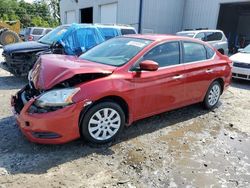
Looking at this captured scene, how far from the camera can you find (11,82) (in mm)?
7910

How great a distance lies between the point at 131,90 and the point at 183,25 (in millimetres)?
15893

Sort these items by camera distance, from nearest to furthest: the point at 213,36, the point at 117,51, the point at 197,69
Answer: the point at 117,51, the point at 197,69, the point at 213,36

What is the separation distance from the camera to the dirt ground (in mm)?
3293

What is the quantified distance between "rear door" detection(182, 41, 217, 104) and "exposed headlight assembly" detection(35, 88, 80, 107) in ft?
7.52

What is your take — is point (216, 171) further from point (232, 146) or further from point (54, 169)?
point (54, 169)

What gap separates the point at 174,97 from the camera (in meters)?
4.85

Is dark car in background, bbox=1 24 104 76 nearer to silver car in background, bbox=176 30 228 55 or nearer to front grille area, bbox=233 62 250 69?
front grille area, bbox=233 62 250 69

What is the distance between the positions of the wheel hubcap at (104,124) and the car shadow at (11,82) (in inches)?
166

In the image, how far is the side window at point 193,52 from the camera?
5.09 m

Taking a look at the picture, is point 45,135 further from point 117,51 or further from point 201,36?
point 201,36

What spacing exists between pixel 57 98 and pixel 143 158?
143 cm

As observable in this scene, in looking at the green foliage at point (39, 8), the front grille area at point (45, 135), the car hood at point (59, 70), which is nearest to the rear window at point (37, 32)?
the car hood at point (59, 70)

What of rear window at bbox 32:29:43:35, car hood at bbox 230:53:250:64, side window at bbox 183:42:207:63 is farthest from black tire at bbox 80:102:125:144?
rear window at bbox 32:29:43:35

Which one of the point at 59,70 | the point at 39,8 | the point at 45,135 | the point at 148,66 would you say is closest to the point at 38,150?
the point at 45,135
